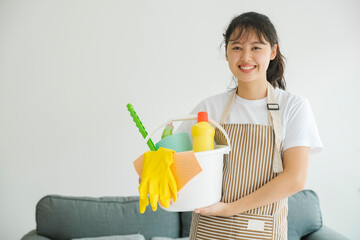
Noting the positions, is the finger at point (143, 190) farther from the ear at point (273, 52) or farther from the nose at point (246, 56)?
the ear at point (273, 52)

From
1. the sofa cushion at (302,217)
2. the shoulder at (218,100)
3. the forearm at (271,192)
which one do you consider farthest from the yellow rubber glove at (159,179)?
the sofa cushion at (302,217)

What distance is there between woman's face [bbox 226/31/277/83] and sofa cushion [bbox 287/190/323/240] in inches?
49.0

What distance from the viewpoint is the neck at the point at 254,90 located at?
4.48 ft

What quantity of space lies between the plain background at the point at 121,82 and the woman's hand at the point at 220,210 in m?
1.48

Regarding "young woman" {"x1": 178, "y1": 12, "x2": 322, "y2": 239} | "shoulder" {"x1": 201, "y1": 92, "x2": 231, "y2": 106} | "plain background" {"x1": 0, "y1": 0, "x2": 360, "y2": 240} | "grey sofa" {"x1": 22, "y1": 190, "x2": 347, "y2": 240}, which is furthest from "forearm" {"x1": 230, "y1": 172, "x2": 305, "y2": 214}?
"plain background" {"x1": 0, "y1": 0, "x2": 360, "y2": 240}

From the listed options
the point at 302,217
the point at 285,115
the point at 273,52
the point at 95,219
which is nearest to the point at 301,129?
the point at 285,115

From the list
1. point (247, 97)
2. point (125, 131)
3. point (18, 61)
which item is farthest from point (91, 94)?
point (247, 97)

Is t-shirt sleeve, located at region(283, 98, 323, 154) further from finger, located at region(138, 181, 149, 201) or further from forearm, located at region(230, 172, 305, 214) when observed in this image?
finger, located at region(138, 181, 149, 201)

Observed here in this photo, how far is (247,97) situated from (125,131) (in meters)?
1.42

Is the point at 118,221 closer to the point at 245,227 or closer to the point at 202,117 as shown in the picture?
the point at 245,227

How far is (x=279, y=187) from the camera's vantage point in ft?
4.02

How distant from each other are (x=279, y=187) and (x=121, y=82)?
1676 millimetres

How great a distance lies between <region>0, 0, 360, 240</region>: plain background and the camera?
8.45 ft

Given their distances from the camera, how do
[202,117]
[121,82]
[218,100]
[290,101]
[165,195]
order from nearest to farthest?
1. [165,195]
2. [202,117]
3. [290,101]
4. [218,100]
5. [121,82]
